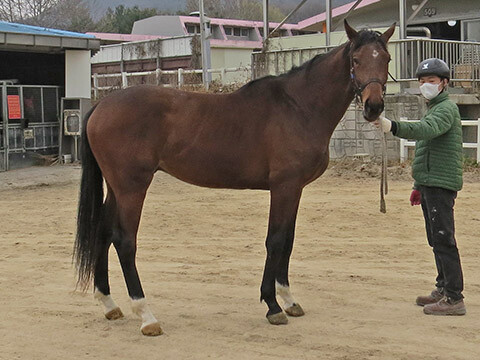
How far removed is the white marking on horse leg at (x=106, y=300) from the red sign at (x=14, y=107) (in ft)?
34.9

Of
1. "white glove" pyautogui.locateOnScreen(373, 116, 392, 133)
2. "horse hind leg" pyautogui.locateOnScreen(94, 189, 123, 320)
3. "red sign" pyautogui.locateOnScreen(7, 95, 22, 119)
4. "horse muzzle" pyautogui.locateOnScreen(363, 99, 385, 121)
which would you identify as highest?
"red sign" pyautogui.locateOnScreen(7, 95, 22, 119)

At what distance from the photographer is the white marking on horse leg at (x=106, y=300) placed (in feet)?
17.1

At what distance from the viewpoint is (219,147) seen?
16.9 feet

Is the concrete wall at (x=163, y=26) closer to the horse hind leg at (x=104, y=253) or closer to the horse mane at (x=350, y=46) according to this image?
the horse mane at (x=350, y=46)

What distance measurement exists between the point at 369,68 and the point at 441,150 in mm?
882

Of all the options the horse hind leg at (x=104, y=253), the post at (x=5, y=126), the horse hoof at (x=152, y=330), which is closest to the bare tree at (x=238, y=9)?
the post at (x=5, y=126)

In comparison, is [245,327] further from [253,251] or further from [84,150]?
[253,251]

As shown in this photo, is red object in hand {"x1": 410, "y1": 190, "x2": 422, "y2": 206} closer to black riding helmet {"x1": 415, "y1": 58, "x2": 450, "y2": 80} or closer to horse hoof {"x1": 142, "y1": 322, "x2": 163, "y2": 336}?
black riding helmet {"x1": 415, "y1": 58, "x2": 450, "y2": 80}

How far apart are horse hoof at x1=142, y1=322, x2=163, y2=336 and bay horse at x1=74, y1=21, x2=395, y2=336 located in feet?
0.18

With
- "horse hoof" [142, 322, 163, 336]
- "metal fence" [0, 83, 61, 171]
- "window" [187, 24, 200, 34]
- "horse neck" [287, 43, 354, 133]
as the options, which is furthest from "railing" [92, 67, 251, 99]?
"horse hoof" [142, 322, 163, 336]

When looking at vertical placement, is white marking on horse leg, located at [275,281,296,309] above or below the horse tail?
below

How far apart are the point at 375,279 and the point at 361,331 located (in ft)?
4.87

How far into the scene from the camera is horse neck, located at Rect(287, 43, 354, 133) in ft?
17.0

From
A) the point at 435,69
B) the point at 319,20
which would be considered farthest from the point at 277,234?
the point at 319,20
